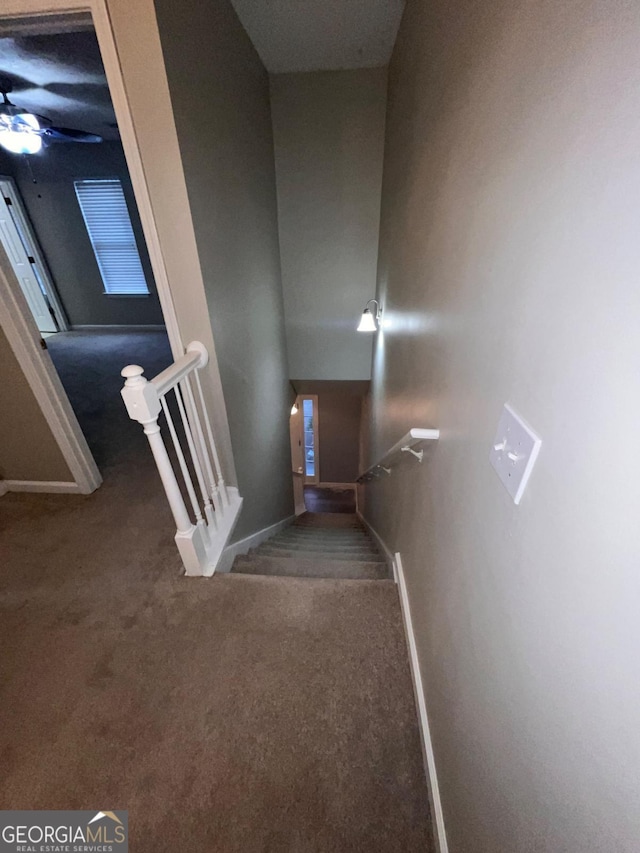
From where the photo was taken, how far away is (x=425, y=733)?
3.70 feet

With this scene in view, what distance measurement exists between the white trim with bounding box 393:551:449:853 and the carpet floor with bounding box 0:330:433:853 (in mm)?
40

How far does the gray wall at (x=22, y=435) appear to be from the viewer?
1980mm

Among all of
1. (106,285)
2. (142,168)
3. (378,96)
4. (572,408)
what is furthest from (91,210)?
(572,408)

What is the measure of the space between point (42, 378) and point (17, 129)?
2.64m

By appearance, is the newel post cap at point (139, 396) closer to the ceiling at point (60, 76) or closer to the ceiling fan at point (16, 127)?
the ceiling at point (60, 76)

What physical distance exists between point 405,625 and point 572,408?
132 centimetres

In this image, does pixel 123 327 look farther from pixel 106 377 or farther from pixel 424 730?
pixel 424 730

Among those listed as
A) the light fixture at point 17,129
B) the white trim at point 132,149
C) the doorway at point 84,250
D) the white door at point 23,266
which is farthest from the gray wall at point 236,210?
the white door at point 23,266

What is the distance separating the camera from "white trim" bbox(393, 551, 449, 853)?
0.96 m

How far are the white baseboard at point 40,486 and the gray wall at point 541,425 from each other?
2.32 metres

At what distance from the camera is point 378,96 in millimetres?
2732

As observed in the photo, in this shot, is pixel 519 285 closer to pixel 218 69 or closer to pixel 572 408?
pixel 572 408

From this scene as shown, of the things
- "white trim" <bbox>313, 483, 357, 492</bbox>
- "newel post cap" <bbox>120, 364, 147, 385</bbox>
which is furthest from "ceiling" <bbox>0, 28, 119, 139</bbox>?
"white trim" <bbox>313, 483, 357, 492</bbox>

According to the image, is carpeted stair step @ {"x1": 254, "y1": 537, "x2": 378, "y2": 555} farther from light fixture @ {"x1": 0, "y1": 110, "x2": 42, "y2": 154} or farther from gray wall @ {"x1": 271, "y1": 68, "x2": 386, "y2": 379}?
light fixture @ {"x1": 0, "y1": 110, "x2": 42, "y2": 154}
